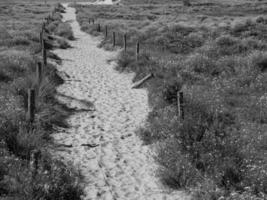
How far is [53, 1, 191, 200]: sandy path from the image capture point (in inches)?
255

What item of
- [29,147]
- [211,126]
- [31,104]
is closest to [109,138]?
[31,104]

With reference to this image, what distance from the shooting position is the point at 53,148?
313 inches

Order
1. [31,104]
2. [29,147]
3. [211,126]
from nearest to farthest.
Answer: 1. [29,147]
2. [211,126]
3. [31,104]

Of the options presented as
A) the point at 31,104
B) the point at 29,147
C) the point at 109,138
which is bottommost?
the point at 109,138

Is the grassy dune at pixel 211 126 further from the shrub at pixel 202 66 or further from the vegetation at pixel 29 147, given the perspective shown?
the vegetation at pixel 29 147

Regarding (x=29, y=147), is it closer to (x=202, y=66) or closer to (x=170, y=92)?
(x=170, y=92)

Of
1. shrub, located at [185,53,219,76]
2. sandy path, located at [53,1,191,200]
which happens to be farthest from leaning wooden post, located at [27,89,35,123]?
shrub, located at [185,53,219,76]

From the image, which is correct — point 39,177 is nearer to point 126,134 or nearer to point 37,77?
point 126,134

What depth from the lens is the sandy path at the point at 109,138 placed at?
6484mm

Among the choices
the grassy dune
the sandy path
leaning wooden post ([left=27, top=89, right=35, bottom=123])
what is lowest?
the sandy path

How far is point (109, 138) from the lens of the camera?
8.84 m

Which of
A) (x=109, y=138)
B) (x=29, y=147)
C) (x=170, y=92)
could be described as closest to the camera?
(x=29, y=147)

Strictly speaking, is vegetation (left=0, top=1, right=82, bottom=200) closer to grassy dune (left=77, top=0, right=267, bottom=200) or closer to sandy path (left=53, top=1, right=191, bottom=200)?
sandy path (left=53, top=1, right=191, bottom=200)

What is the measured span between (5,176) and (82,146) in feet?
9.42
